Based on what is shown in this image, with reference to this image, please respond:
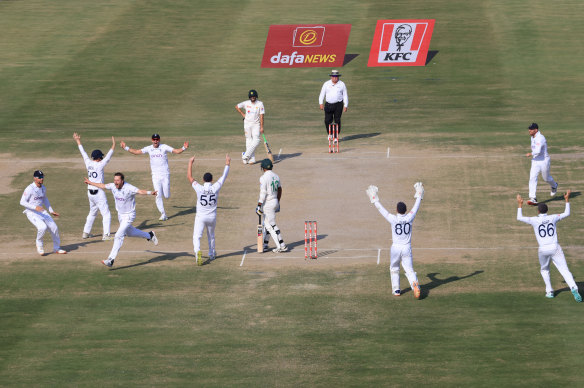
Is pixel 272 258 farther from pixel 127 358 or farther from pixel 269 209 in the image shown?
pixel 127 358

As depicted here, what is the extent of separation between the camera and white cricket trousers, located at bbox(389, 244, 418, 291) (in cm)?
2059

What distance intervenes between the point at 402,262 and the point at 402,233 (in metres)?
0.70

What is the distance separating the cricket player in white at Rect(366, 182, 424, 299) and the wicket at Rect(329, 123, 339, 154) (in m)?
11.8

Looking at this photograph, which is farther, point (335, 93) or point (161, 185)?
point (335, 93)

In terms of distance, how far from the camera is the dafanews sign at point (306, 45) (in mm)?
44469

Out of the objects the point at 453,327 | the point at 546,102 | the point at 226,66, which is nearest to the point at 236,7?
the point at 226,66

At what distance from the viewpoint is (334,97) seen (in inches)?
1297

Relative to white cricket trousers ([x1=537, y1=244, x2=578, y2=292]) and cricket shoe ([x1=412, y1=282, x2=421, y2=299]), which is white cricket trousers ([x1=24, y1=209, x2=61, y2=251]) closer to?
cricket shoe ([x1=412, y1=282, x2=421, y2=299])

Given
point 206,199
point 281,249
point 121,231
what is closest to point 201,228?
point 206,199

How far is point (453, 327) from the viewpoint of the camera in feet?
64.6

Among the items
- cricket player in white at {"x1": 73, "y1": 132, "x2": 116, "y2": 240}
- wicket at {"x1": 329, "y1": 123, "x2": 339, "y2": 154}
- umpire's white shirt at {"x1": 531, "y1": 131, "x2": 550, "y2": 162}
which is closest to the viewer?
cricket player in white at {"x1": 73, "y1": 132, "x2": 116, "y2": 240}

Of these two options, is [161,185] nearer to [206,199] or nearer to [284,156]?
[206,199]

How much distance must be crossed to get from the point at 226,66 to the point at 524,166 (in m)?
17.8

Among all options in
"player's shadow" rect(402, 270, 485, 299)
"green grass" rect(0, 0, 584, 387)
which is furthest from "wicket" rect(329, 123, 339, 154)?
"player's shadow" rect(402, 270, 485, 299)
